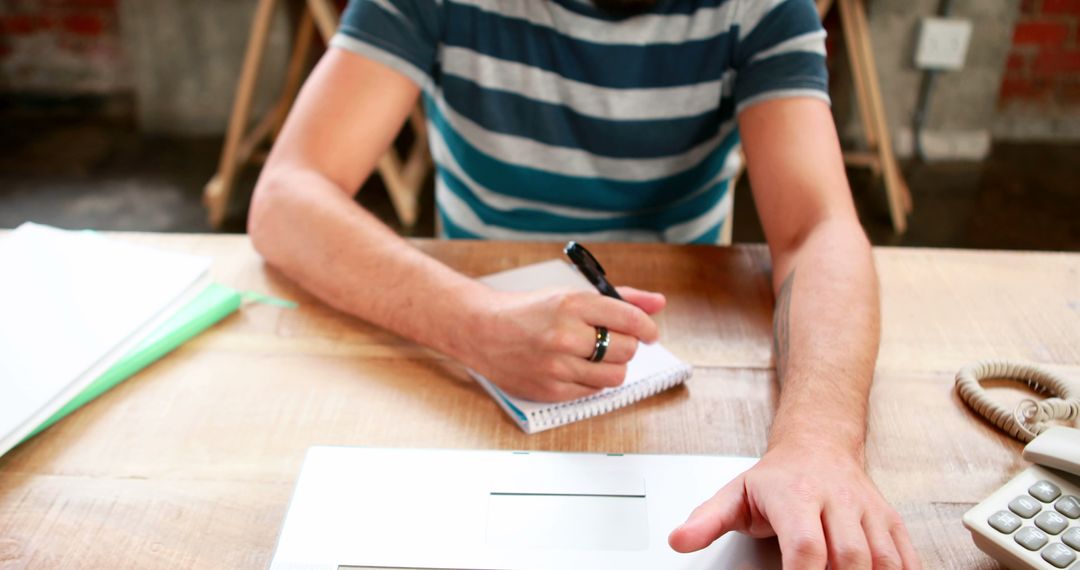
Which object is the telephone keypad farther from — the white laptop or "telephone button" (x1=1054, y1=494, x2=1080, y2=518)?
the white laptop

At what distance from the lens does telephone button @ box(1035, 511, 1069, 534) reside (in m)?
0.60

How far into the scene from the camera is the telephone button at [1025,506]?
614 mm

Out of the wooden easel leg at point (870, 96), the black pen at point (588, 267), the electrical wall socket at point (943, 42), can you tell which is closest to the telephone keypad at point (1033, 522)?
the black pen at point (588, 267)

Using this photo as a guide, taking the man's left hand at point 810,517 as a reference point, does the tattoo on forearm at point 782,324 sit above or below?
below

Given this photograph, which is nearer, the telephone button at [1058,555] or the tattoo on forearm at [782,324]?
the telephone button at [1058,555]

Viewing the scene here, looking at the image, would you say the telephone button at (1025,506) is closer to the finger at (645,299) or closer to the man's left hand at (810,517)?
the man's left hand at (810,517)

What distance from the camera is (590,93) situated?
116 centimetres

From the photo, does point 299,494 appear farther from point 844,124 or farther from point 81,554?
point 844,124

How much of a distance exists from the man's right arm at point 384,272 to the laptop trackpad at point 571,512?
0.10 meters

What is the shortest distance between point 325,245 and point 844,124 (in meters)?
2.63

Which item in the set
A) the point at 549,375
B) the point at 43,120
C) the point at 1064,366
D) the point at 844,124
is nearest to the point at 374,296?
the point at 549,375

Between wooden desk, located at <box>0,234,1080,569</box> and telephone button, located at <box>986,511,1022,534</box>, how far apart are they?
26 mm

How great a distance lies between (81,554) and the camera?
605mm

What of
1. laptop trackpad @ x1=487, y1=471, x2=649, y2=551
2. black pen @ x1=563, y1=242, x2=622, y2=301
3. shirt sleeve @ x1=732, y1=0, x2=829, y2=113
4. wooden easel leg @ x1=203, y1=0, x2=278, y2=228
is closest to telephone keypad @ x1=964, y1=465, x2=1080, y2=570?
laptop trackpad @ x1=487, y1=471, x2=649, y2=551
